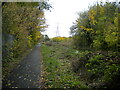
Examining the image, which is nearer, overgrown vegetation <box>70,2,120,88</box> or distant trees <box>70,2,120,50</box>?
overgrown vegetation <box>70,2,120,88</box>

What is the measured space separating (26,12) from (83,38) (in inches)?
352

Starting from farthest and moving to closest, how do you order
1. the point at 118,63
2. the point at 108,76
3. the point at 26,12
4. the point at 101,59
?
the point at 26,12, the point at 101,59, the point at 118,63, the point at 108,76

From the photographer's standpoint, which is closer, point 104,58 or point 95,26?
point 104,58

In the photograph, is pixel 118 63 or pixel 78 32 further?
pixel 78 32

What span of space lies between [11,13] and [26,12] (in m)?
4.33

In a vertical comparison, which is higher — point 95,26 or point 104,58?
point 95,26

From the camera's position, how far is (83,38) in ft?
59.9

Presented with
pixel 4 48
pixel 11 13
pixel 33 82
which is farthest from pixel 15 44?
pixel 33 82

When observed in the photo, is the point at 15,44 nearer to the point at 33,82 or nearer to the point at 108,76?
the point at 33,82

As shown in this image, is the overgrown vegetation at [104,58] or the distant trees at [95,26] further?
the distant trees at [95,26]

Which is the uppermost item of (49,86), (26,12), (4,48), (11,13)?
(26,12)

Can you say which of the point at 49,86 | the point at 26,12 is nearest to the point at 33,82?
the point at 49,86

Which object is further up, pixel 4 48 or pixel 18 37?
pixel 18 37

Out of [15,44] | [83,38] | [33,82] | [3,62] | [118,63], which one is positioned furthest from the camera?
[83,38]
